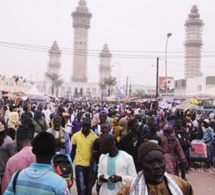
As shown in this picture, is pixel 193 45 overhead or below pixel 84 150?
overhead

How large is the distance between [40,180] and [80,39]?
130m

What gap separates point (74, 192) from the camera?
7.20 m

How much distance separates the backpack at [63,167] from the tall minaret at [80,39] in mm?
125116

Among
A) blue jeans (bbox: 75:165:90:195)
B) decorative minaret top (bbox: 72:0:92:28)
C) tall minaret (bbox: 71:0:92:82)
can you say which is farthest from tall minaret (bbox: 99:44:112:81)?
blue jeans (bbox: 75:165:90:195)

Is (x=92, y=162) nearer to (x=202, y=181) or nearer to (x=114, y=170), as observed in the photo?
(x=114, y=170)

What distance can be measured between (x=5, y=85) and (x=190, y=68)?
6401cm

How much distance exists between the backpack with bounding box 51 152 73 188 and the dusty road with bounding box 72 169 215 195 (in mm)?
3695

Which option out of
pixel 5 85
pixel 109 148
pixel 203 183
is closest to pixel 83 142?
pixel 109 148

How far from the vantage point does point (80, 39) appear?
12988 centimetres

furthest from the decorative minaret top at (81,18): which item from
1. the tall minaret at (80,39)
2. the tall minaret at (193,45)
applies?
the tall minaret at (193,45)

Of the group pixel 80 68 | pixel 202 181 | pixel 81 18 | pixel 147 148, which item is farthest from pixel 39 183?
pixel 81 18

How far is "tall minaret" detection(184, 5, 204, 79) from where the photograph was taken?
92500mm

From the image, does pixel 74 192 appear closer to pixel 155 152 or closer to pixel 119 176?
pixel 119 176

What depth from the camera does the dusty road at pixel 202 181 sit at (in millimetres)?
7861
